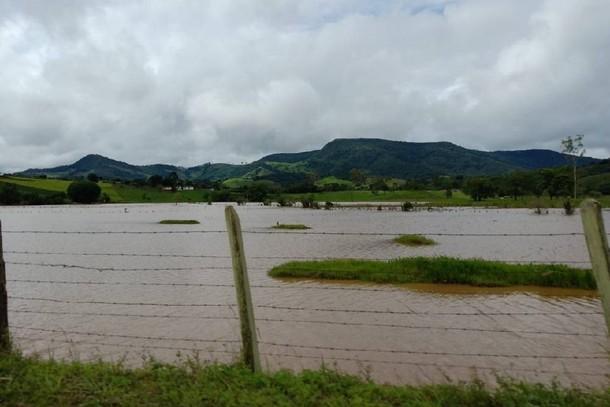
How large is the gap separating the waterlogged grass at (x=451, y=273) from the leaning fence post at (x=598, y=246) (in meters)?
14.9

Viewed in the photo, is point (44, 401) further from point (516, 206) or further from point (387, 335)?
point (516, 206)

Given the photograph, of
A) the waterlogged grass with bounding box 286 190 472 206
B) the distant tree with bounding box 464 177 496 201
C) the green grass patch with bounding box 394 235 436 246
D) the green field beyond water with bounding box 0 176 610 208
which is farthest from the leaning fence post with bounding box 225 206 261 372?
the distant tree with bounding box 464 177 496 201

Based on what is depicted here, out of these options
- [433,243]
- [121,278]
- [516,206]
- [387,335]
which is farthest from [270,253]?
[516,206]

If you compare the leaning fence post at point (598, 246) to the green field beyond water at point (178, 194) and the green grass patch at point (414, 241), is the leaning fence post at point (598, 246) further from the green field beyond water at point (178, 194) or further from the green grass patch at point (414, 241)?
the green field beyond water at point (178, 194)

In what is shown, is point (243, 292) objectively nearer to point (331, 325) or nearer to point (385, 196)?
point (331, 325)

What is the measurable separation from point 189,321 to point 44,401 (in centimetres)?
868

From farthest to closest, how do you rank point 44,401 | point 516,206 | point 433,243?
1. point 516,206
2. point 433,243
3. point 44,401

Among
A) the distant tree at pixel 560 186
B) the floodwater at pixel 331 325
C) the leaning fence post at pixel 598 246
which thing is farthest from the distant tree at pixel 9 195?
the leaning fence post at pixel 598 246

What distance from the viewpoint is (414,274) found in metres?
20.6

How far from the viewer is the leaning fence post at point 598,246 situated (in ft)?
15.0

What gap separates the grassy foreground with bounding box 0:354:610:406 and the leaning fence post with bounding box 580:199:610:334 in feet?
3.89

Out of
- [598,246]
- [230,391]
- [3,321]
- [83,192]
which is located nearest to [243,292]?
[230,391]

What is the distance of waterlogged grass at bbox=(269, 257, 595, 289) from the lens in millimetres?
19234

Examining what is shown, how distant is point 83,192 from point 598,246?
570 ft
